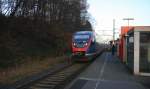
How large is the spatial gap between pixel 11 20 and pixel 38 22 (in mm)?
8714

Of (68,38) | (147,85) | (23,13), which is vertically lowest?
(147,85)

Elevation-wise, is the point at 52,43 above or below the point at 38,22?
below

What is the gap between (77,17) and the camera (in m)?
62.2

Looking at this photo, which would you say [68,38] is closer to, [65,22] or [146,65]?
[65,22]

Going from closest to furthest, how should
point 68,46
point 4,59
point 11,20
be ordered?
point 4,59 → point 11,20 → point 68,46

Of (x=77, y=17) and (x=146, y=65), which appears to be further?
(x=77, y=17)

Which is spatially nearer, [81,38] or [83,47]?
[83,47]

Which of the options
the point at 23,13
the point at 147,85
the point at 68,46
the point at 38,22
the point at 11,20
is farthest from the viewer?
the point at 68,46

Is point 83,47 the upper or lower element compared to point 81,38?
lower

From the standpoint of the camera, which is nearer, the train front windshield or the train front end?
the train front end

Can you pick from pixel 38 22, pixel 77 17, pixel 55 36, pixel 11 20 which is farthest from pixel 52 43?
pixel 77 17

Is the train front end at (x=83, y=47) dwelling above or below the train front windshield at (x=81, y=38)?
below

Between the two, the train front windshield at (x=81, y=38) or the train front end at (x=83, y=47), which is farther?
the train front windshield at (x=81, y=38)

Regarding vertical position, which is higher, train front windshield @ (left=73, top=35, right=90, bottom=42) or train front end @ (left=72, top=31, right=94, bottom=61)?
train front windshield @ (left=73, top=35, right=90, bottom=42)
